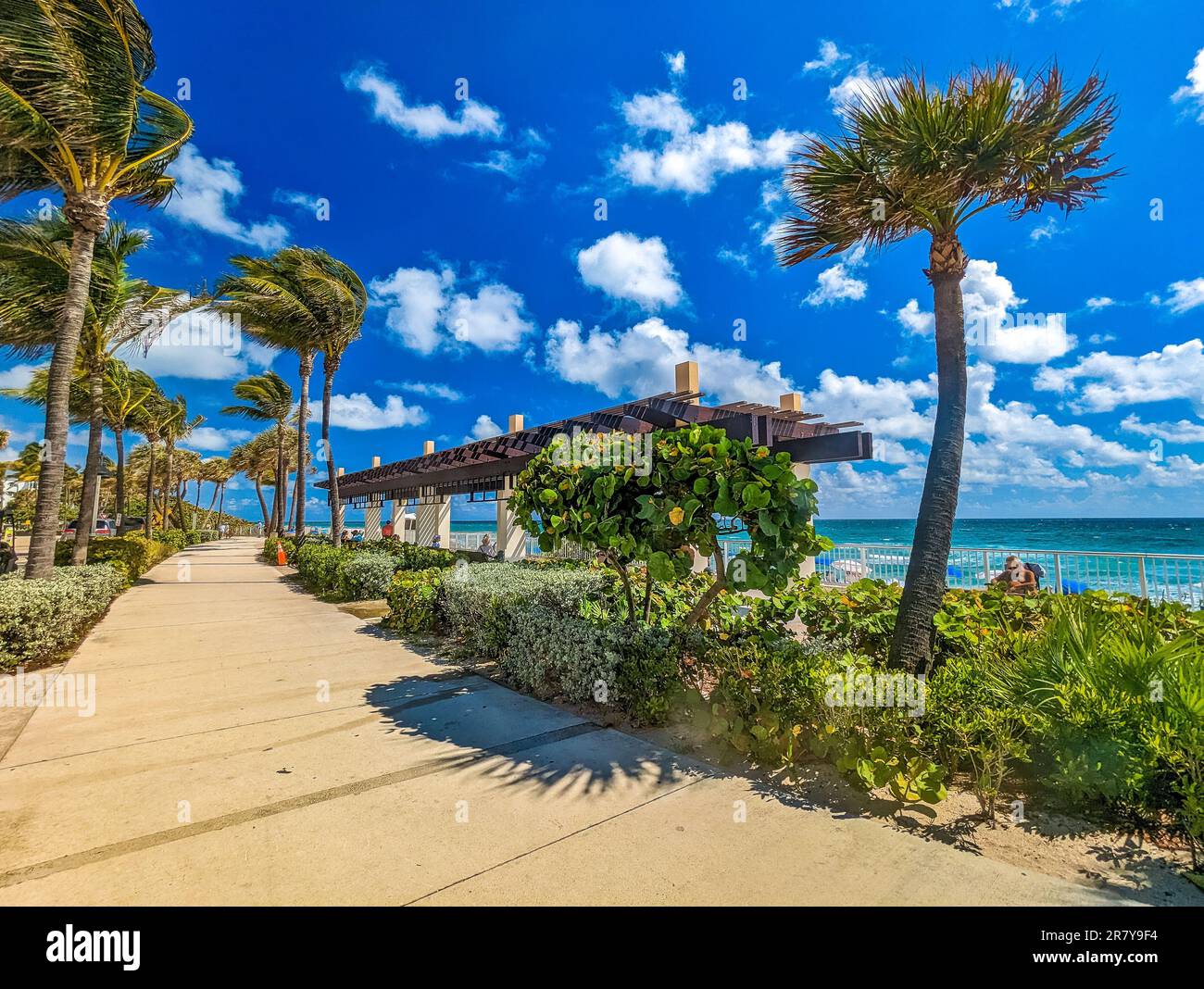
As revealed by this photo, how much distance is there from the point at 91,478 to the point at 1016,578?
758 inches

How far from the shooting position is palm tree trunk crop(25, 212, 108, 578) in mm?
7961

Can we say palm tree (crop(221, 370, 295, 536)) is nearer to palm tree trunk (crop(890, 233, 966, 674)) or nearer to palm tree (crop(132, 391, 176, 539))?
palm tree (crop(132, 391, 176, 539))

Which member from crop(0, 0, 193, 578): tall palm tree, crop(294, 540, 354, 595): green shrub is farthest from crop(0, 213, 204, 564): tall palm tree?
crop(294, 540, 354, 595): green shrub

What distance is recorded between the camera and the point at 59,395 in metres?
8.16

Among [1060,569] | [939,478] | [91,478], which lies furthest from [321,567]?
[1060,569]

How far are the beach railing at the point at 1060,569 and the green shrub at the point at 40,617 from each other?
7.87m

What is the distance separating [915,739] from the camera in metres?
3.60

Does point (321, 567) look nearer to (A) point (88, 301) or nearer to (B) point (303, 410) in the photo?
(B) point (303, 410)

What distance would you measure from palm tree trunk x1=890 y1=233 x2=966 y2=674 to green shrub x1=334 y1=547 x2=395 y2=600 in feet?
31.7

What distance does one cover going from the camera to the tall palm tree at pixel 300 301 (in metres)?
15.1

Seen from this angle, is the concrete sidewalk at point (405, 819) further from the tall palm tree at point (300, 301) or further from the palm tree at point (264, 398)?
the palm tree at point (264, 398)
